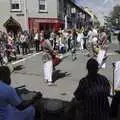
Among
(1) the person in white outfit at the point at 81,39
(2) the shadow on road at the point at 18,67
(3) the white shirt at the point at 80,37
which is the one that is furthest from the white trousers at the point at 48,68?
(3) the white shirt at the point at 80,37

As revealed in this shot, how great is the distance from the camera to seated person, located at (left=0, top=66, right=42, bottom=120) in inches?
200

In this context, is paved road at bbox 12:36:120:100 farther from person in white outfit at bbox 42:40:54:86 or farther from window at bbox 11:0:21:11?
window at bbox 11:0:21:11

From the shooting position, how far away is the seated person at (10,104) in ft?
16.7

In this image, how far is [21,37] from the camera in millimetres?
27219

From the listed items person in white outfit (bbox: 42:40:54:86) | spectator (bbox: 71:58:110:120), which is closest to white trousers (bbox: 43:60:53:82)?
person in white outfit (bbox: 42:40:54:86)

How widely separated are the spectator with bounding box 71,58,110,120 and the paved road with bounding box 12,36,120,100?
5824 millimetres

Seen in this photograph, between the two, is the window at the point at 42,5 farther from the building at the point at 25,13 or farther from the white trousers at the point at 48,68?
the white trousers at the point at 48,68

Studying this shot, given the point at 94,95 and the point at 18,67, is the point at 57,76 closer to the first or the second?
the point at 18,67

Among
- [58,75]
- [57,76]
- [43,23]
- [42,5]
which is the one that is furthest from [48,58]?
[43,23]

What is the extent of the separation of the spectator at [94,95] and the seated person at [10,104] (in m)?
0.73

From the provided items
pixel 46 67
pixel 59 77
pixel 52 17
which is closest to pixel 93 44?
pixel 59 77

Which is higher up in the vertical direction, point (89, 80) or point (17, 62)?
point (89, 80)

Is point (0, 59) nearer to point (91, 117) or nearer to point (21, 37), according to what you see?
point (21, 37)

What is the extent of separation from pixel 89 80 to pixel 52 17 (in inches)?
1479
